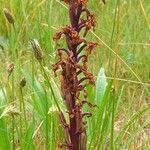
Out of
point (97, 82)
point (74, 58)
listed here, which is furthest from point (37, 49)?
point (97, 82)

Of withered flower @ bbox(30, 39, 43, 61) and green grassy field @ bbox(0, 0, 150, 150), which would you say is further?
green grassy field @ bbox(0, 0, 150, 150)

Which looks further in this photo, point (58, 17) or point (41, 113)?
point (58, 17)

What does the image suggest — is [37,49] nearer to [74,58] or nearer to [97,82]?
[74,58]

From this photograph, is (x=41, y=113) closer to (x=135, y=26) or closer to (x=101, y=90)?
(x=101, y=90)

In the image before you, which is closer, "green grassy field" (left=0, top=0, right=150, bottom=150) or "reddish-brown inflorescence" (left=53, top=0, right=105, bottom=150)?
"reddish-brown inflorescence" (left=53, top=0, right=105, bottom=150)

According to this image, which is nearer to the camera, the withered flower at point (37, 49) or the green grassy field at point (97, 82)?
the withered flower at point (37, 49)

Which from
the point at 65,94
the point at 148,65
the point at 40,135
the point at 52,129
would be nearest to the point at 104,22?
the point at 148,65

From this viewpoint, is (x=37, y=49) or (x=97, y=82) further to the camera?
(x=97, y=82)

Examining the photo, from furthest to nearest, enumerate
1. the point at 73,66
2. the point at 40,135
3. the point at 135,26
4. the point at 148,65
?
the point at 135,26 → the point at 148,65 → the point at 40,135 → the point at 73,66
